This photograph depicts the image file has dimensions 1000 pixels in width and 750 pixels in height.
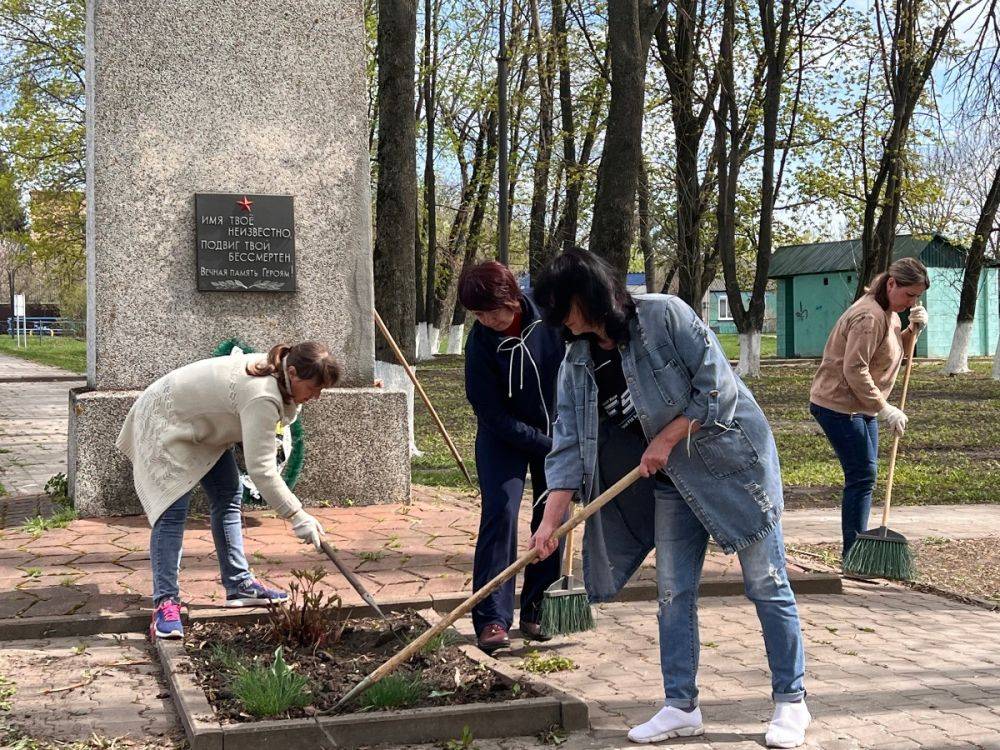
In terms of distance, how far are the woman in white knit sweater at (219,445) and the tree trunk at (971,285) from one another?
2425 cm

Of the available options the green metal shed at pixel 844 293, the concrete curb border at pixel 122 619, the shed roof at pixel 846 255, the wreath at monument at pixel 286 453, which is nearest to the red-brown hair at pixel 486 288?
the concrete curb border at pixel 122 619

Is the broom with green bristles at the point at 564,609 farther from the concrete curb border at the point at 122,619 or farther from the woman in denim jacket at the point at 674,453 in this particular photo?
the woman in denim jacket at the point at 674,453

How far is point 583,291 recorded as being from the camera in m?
3.87

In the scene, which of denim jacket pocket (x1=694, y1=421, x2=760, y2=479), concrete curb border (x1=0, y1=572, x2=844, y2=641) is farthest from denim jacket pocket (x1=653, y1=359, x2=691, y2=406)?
concrete curb border (x1=0, y1=572, x2=844, y2=641)

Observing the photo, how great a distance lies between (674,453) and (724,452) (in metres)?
0.17

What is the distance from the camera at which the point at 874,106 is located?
29484mm

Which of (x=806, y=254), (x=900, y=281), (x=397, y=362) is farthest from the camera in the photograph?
(x=806, y=254)

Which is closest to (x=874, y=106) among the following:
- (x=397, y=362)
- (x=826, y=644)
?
(x=397, y=362)

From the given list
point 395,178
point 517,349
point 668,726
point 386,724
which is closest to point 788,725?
point 668,726

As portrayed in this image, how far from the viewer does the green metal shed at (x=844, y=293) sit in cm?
3956

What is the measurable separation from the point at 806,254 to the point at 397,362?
117 ft

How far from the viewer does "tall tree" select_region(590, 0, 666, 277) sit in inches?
414

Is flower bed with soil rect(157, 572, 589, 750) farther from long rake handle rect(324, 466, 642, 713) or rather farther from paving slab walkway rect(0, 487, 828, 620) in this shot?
paving slab walkway rect(0, 487, 828, 620)

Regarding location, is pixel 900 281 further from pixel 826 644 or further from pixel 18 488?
pixel 18 488
